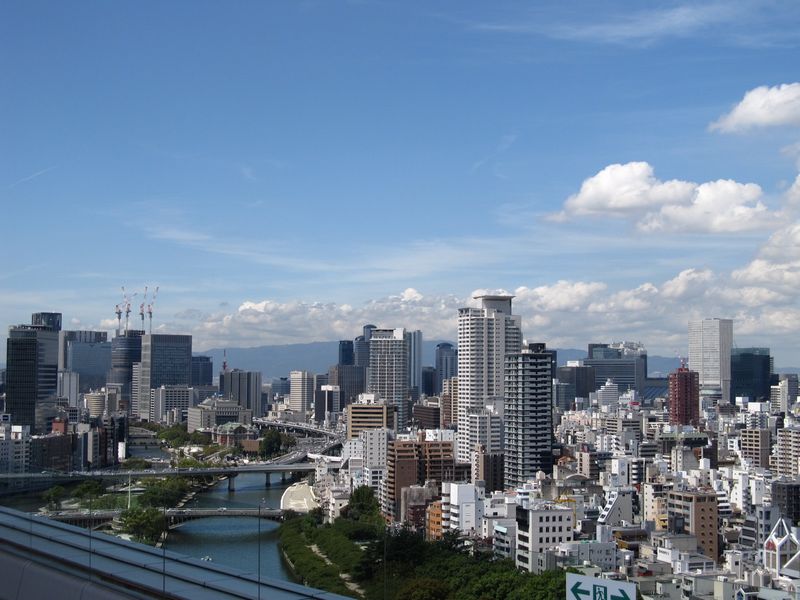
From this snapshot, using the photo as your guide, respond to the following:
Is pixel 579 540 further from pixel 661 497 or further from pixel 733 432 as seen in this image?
pixel 733 432

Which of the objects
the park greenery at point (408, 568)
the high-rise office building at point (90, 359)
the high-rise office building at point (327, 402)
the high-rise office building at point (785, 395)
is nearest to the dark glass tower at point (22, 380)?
the park greenery at point (408, 568)

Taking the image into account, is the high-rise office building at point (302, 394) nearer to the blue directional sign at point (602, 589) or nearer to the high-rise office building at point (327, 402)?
the high-rise office building at point (327, 402)

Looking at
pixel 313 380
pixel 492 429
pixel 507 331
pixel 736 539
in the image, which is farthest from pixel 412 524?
pixel 313 380

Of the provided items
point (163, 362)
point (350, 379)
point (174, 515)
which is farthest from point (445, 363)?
point (174, 515)

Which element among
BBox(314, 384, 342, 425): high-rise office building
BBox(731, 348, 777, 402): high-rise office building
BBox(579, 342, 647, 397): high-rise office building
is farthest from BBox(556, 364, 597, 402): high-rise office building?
BBox(314, 384, 342, 425): high-rise office building

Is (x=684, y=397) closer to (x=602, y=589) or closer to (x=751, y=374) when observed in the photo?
(x=751, y=374)

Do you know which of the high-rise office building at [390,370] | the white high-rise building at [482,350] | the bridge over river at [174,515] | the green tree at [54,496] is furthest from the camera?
the high-rise office building at [390,370]

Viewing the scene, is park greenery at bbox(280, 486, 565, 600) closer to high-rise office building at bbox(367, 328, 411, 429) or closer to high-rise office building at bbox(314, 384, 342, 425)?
high-rise office building at bbox(367, 328, 411, 429)
